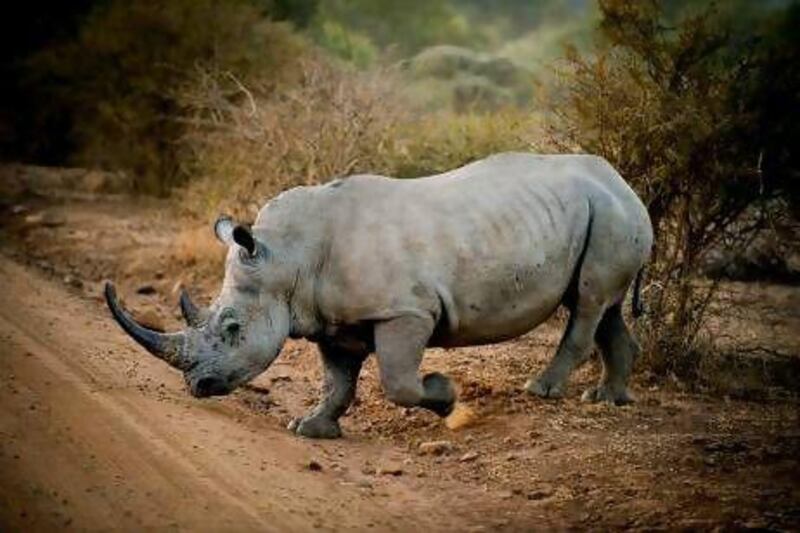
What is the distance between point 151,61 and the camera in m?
17.8

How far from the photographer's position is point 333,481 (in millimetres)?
5645

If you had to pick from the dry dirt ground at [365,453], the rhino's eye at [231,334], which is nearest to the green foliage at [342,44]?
the dry dirt ground at [365,453]

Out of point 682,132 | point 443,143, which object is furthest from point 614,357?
point 443,143

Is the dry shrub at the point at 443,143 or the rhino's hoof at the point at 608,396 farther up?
the dry shrub at the point at 443,143

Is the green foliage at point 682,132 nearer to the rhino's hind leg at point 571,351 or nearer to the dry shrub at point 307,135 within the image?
the rhino's hind leg at point 571,351

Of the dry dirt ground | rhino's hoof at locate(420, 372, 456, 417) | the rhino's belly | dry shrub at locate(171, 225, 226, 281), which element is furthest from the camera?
dry shrub at locate(171, 225, 226, 281)

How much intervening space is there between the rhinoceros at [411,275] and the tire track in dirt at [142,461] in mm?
414

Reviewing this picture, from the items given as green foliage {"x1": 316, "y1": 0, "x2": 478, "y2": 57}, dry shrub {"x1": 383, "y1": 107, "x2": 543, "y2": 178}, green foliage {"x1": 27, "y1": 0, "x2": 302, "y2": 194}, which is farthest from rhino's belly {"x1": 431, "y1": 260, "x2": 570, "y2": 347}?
green foliage {"x1": 316, "y1": 0, "x2": 478, "y2": 57}

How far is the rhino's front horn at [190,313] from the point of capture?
19.8ft

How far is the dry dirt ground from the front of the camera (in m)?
5.07

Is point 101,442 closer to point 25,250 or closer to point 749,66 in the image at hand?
point 749,66

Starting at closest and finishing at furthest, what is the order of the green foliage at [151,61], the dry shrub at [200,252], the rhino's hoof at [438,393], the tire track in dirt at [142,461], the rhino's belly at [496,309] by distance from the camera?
the tire track in dirt at [142,461]
the rhino's hoof at [438,393]
the rhino's belly at [496,309]
the dry shrub at [200,252]
the green foliage at [151,61]

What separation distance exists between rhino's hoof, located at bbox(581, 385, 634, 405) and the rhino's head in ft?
7.20

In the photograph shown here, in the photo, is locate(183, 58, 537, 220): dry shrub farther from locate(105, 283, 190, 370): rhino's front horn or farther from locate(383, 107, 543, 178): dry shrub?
locate(105, 283, 190, 370): rhino's front horn
